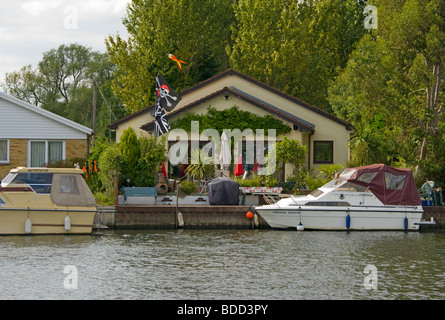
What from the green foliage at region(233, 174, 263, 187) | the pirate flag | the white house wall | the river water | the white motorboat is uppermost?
the pirate flag

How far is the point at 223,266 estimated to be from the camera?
990 inches

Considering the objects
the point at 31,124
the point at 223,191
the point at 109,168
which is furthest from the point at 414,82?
the point at 31,124

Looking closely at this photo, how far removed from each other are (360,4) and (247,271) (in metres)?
54.0

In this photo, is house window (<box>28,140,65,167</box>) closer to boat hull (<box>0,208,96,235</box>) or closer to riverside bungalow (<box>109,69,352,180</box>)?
Answer: riverside bungalow (<box>109,69,352,180</box>)

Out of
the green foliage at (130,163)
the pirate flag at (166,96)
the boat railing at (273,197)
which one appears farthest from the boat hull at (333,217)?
the pirate flag at (166,96)

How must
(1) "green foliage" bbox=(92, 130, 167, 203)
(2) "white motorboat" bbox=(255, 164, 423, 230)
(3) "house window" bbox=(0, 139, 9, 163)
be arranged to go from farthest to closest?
(3) "house window" bbox=(0, 139, 9, 163)
(1) "green foliage" bbox=(92, 130, 167, 203)
(2) "white motorboat" bbox=(255, 164, 423, 230)

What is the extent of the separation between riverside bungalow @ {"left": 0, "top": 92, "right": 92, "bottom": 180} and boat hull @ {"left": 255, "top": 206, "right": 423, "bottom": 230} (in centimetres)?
1368

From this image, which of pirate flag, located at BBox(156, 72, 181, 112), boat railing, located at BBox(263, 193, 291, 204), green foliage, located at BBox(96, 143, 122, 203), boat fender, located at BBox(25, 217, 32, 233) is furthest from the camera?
pirate flag, located at BBox(156, 72, 181, 112)

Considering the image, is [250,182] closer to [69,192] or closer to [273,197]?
[273,197]

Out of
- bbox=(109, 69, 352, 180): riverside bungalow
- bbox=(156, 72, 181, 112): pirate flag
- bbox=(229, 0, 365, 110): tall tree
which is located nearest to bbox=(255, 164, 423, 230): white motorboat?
bbox=(109, 69, 352, 180): riverside bungalow

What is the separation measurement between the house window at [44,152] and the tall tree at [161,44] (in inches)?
692

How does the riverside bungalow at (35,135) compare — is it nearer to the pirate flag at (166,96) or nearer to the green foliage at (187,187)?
the pirate flag at (166,96)

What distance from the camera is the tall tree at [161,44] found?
60.6 meters

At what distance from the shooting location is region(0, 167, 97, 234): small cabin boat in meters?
30.9
